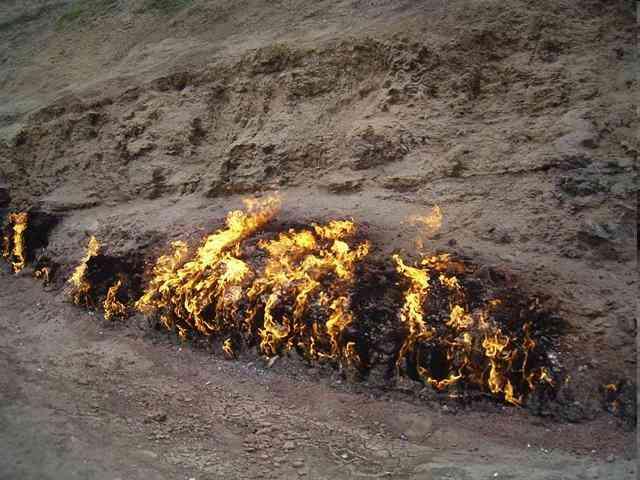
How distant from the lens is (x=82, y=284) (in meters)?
9.05

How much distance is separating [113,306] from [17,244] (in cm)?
351

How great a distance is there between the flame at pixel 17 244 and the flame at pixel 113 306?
3048mm

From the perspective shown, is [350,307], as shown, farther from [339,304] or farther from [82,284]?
[82,284]

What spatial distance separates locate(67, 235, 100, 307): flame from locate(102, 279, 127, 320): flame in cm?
46

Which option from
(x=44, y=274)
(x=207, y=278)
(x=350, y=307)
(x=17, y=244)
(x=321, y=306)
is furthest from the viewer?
(x=17, y=244)

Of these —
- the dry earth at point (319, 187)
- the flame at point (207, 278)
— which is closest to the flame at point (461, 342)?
the dry earth at point (319, 187)

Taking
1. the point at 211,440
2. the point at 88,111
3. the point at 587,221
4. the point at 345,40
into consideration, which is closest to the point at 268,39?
the point at 345,40

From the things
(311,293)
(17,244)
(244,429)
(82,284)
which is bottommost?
(244,429)

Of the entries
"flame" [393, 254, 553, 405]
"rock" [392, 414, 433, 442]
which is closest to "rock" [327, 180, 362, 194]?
"flame" [393, 254, 553, 405]

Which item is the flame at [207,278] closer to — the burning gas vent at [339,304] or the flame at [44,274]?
the burning gas vent at [339,304]

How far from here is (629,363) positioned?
222 inches

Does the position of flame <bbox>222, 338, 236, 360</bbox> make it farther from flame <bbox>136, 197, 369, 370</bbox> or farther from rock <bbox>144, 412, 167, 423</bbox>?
rock <bbox>144, 412, 167, 423</bbox>

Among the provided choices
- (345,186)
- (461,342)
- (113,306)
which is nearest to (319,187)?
(345,186)

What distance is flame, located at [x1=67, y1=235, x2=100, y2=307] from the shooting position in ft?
29.6
